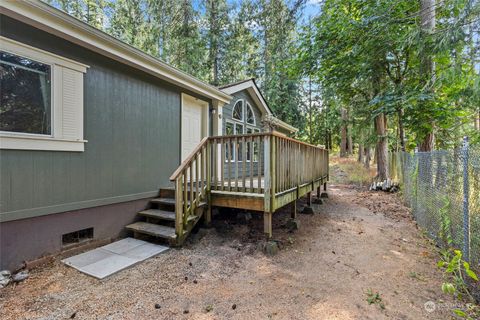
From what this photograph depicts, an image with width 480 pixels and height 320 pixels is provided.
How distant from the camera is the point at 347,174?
47.4ft

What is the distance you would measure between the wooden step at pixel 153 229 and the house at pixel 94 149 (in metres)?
0.02

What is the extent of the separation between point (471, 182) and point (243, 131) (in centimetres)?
646

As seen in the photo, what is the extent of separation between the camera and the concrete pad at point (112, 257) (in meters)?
2.99

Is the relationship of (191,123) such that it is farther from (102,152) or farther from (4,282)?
(4,282)

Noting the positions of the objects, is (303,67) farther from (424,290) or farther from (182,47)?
(424,290)

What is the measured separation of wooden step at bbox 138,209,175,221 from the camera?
4125 mm

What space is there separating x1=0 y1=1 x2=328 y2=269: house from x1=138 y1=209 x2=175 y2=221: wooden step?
0.03 metres

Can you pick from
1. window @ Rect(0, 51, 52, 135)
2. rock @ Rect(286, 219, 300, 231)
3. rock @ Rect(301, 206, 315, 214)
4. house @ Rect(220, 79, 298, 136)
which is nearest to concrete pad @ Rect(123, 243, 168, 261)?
window @ Rect(0, 51, 52, 135)

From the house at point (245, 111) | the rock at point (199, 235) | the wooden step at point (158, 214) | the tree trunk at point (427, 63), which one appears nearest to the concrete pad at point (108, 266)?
the wooden step at point (158, 214)

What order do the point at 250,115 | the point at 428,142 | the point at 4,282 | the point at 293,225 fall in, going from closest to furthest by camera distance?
the point at 4,282 < the point at 293,225 < the point at 428,142 < the point at 250,115

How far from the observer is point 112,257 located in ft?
11.0

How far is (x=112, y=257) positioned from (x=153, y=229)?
77 cm

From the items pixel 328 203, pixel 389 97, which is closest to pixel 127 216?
pixel 328 203

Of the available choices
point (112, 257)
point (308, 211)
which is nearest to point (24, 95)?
point (112, 257)
